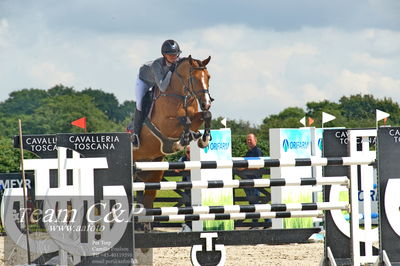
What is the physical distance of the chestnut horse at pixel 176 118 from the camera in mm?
7293

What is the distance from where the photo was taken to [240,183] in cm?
476

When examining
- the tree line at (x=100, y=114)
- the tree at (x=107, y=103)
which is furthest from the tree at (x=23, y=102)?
the tree at (x=107, y=103)

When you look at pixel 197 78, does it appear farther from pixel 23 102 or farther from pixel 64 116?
pixel 23 102

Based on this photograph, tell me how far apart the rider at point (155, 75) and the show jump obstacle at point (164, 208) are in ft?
7.82

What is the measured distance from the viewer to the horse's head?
7164mm

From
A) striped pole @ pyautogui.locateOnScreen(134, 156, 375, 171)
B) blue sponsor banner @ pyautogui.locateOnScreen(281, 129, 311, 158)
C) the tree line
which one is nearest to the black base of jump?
striped pole @ pyautogui.locateOnScreen(134, 156, 375, 171)

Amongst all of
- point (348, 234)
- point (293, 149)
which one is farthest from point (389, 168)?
point (293, 149)

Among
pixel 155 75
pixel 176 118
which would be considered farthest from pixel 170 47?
pixel 176 118

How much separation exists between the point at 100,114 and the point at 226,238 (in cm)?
5310

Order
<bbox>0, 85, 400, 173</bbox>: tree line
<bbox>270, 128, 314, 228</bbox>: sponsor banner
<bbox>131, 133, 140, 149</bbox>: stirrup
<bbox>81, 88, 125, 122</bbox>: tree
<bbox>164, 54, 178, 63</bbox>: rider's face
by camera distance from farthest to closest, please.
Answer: <bbox>81, 88, 125, 122</bbox>: tree
<bbox>0, 85, 400, 173</bbox>: tree line
<bbox>270, 128, 314, 228</bbox>: sponsor banner
<bbox>164, 54, 178, 63</bbox>: rider's face
<bbox>131, 133, 140, 149</bbox>: stirrup

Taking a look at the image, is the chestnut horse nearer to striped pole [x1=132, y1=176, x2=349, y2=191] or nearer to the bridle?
the bridle

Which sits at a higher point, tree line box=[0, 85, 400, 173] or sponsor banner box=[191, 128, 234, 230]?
tree line box=[0, 85, 400, 173]

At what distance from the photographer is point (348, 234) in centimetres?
507

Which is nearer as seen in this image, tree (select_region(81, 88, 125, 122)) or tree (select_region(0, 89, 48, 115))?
tree (select_region(0, 89, 48, 115))
